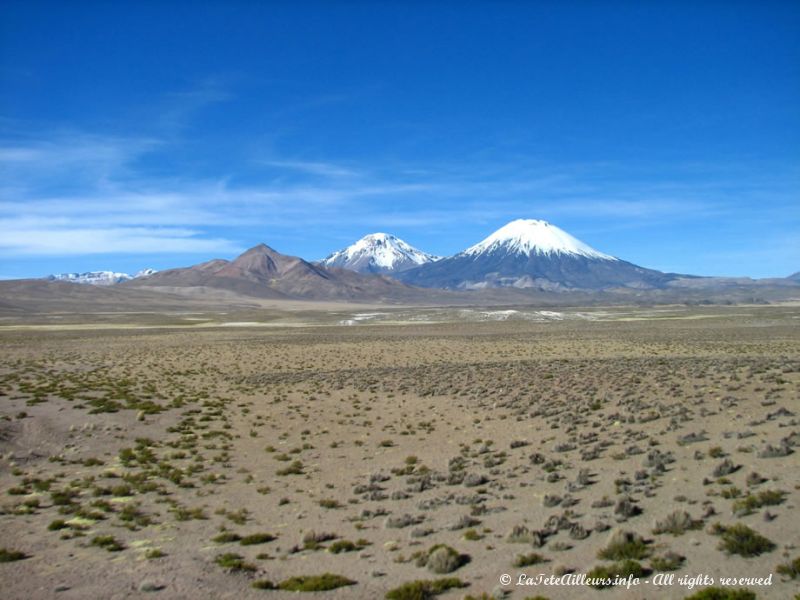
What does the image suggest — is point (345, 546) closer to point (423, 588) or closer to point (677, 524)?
point (423, 588)

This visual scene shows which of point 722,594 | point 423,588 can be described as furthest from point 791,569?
point 423,588

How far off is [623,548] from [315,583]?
15.1 feet

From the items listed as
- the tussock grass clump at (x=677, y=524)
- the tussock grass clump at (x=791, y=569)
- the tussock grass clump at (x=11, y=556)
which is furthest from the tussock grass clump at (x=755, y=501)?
the tussock grass clump at (x=11, y=556)

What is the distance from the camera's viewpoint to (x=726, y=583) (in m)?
7.89

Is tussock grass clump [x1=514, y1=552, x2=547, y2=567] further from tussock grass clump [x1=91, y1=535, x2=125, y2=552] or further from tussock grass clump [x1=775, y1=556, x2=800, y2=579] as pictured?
tussock grass clump [x1=91, y1=535, x2=125, y2=552]

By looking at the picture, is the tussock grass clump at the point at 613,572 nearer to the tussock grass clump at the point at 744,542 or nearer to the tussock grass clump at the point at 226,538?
the tussock grass clump at the point at 744,542

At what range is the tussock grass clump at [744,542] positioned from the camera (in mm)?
8648

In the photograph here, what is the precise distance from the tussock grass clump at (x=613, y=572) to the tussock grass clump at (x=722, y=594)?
2.89 feet

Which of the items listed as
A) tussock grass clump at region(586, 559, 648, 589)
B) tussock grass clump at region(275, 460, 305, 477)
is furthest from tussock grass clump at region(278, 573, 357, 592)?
tussock grass clump at region(275, 460, 305, 477)

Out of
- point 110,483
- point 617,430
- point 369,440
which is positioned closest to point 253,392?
point 369,440

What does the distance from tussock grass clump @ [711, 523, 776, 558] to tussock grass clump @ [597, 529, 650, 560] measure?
110 cm

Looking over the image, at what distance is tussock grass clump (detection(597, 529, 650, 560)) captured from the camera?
29.1ft

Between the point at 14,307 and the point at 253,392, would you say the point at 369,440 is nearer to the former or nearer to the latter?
the point at 253,392

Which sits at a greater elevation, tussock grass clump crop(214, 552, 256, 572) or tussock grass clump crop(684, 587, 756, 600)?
tussock grass clump crop(684, 587, 756, 600)
